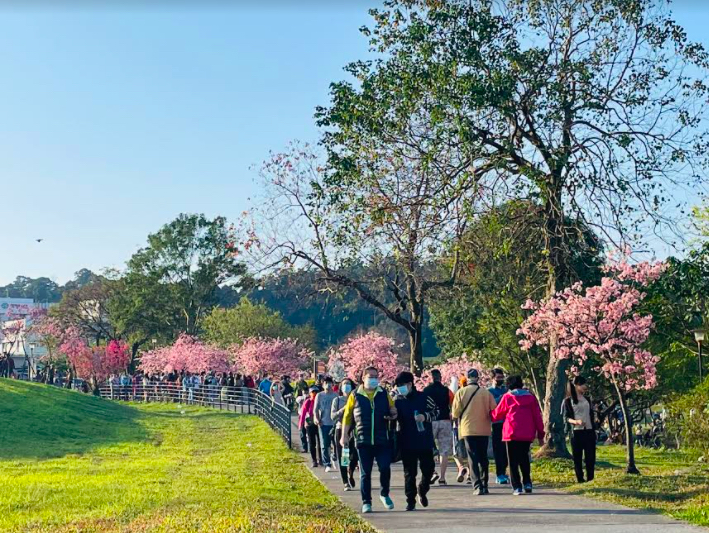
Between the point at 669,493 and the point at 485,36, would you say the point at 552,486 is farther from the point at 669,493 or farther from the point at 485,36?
the point at 485,36

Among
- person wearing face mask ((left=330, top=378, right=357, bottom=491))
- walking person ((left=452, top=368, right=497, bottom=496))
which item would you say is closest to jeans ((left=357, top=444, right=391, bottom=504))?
person wearing face mask ((left=330, top=378, right=357, bottom=491))

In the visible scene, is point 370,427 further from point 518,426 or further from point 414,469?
point 518,426

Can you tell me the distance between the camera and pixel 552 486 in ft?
49.3

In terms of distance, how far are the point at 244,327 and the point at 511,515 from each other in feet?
215

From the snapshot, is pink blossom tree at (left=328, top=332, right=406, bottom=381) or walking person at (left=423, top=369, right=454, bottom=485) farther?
pink blossom tree at (left=328, top=332, right=406, bottom=381)

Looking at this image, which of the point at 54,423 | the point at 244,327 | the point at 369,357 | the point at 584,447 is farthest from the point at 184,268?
the point at 584,447

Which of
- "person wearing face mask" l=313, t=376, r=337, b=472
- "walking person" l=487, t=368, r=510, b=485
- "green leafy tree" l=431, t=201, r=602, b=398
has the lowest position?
"walking person" l=487, t=368, r=510, b=485

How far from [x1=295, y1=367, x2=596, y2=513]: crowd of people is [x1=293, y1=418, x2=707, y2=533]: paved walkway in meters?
0.30

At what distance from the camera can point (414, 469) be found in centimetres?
1247

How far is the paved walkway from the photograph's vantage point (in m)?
10.5

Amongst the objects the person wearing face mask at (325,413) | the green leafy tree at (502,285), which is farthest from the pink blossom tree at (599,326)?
the person wearing face mask at (325,413)

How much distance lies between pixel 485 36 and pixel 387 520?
32.1 ft

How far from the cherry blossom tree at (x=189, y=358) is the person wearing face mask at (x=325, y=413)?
2010 inches

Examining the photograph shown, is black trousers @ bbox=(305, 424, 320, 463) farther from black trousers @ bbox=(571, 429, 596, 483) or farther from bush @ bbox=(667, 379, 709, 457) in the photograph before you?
bush @ bbox=(667, 379, 709, 457)
